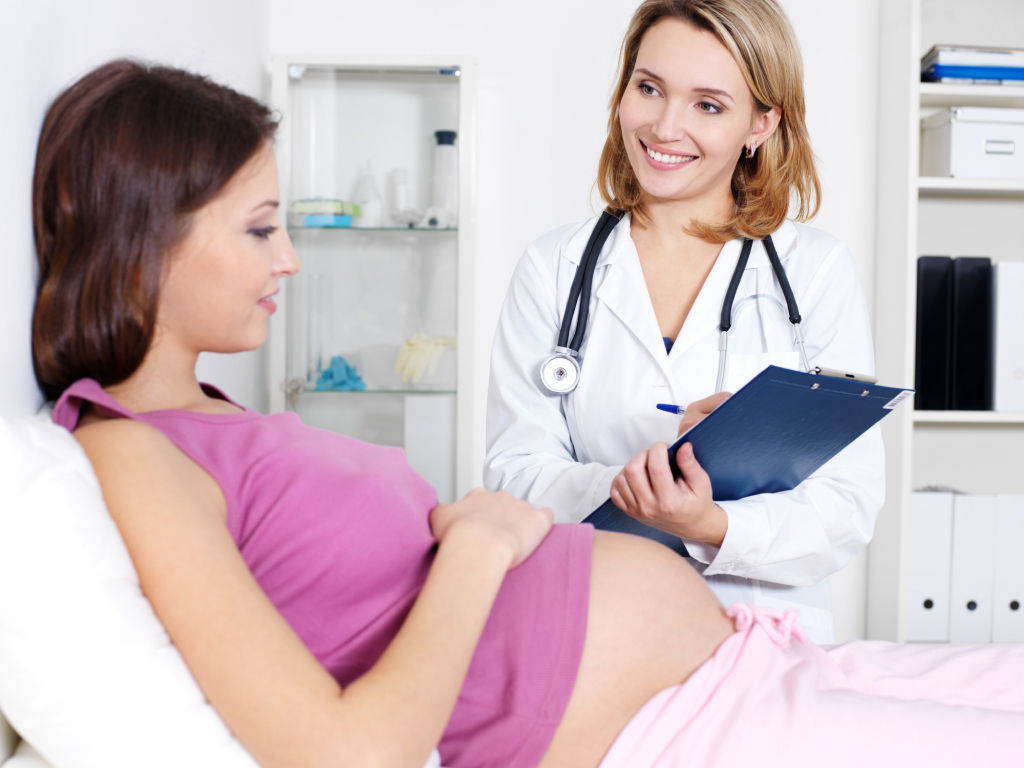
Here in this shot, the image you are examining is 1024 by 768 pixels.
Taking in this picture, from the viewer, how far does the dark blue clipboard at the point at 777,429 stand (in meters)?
1.08

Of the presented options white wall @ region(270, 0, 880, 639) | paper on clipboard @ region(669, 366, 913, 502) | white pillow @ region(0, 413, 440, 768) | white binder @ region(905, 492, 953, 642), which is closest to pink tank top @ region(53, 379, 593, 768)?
white pillow @ region(0, 413, 440, 768)

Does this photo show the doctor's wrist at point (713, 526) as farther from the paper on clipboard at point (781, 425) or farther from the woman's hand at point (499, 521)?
the woman's hand at point (499, 521)

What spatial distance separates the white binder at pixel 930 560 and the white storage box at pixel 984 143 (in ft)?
2.75

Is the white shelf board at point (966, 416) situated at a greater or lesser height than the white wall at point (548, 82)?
lesser

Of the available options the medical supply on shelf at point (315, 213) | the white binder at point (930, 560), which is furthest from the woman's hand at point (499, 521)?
the white binder at point (930, 560)

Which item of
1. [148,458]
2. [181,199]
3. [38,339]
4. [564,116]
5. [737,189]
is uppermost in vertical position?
[564,116]

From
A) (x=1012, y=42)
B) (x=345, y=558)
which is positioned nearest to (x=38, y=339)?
(x=345, y=558)

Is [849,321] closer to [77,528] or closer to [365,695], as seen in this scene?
[365,695]

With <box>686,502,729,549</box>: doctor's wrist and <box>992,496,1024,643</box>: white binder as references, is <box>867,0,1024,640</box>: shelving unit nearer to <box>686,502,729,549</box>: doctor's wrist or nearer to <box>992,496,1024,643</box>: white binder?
<box>992,496,1024,643</box>: white binder

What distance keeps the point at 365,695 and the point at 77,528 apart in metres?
0.26

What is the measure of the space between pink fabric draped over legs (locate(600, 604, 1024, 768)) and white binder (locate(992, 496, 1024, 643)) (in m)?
1.51

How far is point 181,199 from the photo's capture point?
929 mm

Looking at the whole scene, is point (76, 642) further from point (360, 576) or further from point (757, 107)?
point (757, 107)

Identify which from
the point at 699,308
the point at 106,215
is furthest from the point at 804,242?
the point at 106,215
